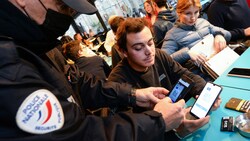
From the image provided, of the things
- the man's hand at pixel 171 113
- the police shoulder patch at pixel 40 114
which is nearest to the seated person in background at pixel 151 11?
the man's hand at pixel 171 113

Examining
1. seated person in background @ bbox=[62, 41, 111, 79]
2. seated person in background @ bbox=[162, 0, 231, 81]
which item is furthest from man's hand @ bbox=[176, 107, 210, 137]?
seated person in background @ bbox=[62, 41, 111, 79]

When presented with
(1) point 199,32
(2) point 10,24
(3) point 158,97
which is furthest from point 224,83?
(2) point 10,24

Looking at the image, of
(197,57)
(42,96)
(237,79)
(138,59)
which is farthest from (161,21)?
(42,96)

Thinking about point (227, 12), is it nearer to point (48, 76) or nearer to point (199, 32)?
point (199, 32)

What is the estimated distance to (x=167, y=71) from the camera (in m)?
1.62

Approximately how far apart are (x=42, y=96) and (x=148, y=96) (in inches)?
25.7

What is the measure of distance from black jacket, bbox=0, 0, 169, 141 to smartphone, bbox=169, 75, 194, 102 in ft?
1.12

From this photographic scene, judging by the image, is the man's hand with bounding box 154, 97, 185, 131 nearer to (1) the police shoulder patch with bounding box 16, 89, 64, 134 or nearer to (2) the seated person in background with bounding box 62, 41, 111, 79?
(1) the police shoulder patch with bounding box 16, 89, 64, 134

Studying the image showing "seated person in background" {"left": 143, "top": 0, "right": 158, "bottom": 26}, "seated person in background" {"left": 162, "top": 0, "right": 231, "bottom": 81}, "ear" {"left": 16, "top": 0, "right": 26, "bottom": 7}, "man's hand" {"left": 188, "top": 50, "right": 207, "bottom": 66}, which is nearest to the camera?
"ear" {"left": 16, "top": 0, "right": 26, "bottom": 7}

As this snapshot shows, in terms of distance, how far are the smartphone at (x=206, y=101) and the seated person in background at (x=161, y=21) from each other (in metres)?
1.37

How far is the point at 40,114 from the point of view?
0.56 m

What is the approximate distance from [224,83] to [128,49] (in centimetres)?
63

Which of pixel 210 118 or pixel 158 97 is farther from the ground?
pixel 158 97

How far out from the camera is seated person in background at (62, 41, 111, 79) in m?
2.42
